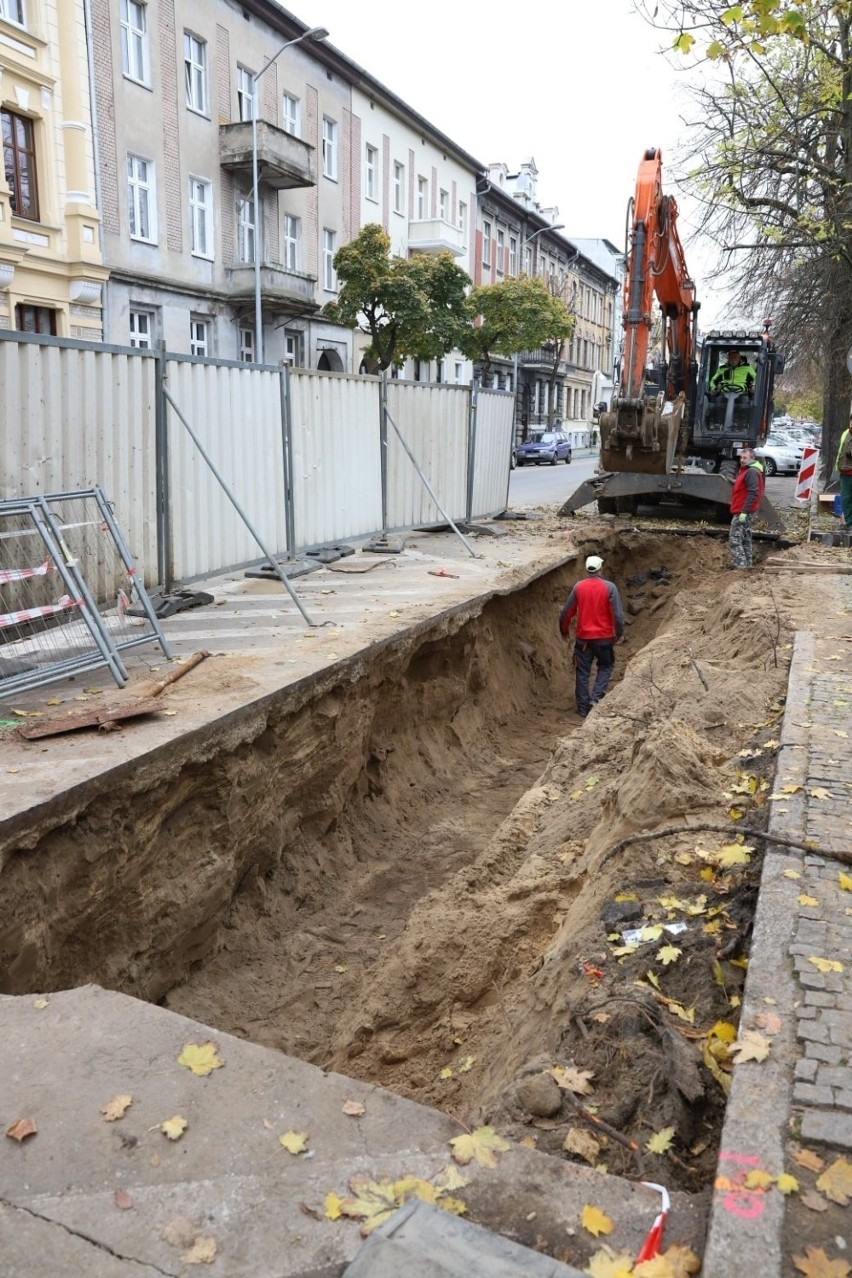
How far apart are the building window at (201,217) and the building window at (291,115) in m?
4.81

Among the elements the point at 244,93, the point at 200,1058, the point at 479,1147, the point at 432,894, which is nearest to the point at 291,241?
the point at 244,93

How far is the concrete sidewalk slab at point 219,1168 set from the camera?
87.3 inches

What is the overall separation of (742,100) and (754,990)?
55.1 ft

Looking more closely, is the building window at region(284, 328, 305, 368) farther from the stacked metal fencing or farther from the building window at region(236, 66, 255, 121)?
the stacked metal fencing

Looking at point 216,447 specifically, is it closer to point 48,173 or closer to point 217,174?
point 48,173

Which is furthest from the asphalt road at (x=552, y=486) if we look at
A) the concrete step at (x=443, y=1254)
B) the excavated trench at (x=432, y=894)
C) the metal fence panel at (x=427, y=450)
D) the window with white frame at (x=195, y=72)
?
the concrete step at (x=443, y=1254)

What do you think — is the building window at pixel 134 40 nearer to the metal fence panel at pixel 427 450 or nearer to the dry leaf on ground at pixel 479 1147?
the metal fence panel at pixel 427 450

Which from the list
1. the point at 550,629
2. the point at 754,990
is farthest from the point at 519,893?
the point at 550,629

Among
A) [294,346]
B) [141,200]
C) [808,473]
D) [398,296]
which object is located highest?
[141,200]

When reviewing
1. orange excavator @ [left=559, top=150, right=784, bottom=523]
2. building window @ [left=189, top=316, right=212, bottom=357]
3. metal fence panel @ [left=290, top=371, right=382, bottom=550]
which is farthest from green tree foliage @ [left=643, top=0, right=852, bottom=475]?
building window @ [left=189, top=316, right=212, bottom=357]

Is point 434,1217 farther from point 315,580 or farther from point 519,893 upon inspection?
point 315,580

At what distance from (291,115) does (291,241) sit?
373cm

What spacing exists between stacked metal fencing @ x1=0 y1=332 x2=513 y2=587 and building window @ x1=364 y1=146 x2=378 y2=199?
928 inches

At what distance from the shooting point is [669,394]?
17.7 m
